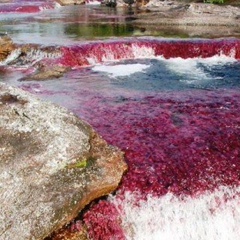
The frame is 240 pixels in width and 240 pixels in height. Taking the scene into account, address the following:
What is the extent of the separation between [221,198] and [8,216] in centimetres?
400

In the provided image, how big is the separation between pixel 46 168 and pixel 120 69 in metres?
11.7

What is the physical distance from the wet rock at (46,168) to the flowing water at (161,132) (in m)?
0.43

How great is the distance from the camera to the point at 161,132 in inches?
383

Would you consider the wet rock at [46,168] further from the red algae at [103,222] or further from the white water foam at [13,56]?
the white water foam at [13,56]

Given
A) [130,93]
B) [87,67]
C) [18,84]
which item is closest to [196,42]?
[87,67]

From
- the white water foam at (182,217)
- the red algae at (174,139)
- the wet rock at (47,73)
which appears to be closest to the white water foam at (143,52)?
the wet rock at (47,73)

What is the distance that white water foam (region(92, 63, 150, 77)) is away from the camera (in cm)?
1714

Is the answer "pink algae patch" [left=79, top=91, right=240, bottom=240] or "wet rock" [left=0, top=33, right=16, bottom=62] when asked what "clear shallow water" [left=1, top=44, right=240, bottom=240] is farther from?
"wet rock" [left=0, top=33, right=16, bottom=62]

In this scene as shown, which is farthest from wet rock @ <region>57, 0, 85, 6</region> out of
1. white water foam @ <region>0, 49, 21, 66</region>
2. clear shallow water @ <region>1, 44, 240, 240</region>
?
clear shallow water @ <region>1, 44, 240, 240</region>

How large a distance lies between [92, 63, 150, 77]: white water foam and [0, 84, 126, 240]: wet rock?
Result: 8.34 metres

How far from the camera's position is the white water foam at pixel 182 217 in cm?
700

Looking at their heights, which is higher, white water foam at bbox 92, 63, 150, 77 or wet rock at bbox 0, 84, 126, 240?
wet rock at bbox 0, 84, 126, 240

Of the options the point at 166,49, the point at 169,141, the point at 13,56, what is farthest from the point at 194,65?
the point at 169,141

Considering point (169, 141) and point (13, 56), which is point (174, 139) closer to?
point (169, 141)
